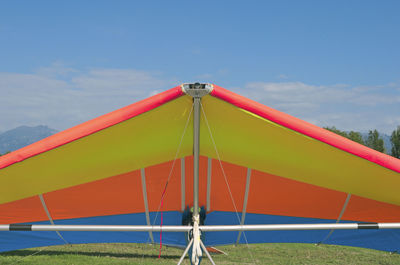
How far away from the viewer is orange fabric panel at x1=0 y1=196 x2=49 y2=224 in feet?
12.4

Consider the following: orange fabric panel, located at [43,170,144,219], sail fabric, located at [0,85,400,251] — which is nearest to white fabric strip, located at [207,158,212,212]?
sail fabric, located at [0,85,400,251]

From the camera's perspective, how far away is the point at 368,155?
284 cm

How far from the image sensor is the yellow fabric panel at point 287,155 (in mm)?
2980

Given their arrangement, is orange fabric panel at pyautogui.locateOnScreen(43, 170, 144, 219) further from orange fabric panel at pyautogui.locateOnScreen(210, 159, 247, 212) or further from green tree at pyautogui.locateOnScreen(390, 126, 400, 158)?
green tree at pyautogui.locateOnScreen(390, 126, 400, 158)

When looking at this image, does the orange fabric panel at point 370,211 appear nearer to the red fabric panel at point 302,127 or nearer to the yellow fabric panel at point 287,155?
the yellow fabric panel at point 287,155

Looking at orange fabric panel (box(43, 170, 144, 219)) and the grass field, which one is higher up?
orange fabric panel (box(43, 170, 144, 219))

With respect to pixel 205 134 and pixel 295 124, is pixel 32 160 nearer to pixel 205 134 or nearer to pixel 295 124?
pixel 205 134

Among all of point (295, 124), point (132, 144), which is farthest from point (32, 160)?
point (295, 124)

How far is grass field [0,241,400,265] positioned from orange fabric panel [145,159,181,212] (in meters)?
2.86

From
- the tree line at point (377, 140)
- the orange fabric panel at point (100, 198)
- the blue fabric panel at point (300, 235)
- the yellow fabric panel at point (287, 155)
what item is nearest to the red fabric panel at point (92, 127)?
the yellow fabric panel at point (287, 155)

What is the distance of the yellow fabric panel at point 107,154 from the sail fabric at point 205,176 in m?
0.01

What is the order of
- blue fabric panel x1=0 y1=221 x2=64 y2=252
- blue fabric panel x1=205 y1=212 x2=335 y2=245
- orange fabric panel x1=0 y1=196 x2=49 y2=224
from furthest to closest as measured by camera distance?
blue fabric panel x1=205 y1=212 x2=335 y2=245 → blue fabric panel x1=0 y1=221 x2=64 y2=252 → orange fabric panel x1=0 y1=196 x2=49 y2=224

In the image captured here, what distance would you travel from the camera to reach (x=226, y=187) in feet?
14.5

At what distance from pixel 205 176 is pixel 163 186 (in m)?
0.51
